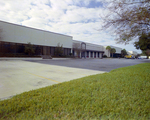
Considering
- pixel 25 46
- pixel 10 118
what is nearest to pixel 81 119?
pixel 10 118

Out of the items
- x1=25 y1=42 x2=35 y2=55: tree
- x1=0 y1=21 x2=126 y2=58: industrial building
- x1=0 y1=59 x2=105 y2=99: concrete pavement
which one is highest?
x1=0 y1=21 x2=126 y2=58: industrial building

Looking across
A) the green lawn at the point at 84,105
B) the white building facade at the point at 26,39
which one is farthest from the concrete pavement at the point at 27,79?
the white building facade at the point at 26,39

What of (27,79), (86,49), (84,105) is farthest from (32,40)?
(84,105)

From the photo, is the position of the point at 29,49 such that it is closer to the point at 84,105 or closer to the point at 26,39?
the point at 26,39

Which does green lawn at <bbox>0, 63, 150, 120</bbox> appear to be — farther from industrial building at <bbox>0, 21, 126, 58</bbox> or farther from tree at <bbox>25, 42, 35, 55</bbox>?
tree at <bbox>25, 42, 35, 55</bbox>

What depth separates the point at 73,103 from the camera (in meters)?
3.19

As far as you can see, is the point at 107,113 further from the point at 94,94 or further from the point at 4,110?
the point at 4,110

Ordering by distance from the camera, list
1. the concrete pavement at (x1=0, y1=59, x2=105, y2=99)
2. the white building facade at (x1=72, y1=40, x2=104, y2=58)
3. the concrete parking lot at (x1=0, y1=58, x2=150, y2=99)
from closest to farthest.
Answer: the concrete pavement at (x1=0, y1=59, x2=105, y2=99)
the concrete parking lot at (x1=0, y1=58, x2=150, y2=99)
the white building facade at (x1=72, y1=40, x2=104, y2=58)

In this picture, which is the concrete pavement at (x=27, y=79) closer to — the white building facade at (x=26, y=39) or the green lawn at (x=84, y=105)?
the green lawn at (x=84, y=105)

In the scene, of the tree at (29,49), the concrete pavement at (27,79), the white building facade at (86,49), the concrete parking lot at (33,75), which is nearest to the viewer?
the concrete pavement at (27,79)

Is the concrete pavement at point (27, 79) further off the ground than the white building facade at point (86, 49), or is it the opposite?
the white building facade at point (86, 49)

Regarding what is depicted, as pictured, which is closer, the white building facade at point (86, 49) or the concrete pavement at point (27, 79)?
the concrete pavement at point (27, 79)

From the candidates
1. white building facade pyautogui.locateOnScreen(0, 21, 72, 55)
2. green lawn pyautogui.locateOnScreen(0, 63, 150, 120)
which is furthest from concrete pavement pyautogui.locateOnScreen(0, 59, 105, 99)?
white building facade pyautogui.locateOnScreen(0, 21, 72, 55)

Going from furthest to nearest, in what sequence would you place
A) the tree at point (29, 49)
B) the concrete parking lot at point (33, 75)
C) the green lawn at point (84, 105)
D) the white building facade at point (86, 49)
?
the white building facade at point (86, 49) → the tree at point (29, 49) → the concrete parking lot at point (33, 75) → the green lawn at point (84, 105)
